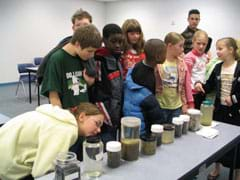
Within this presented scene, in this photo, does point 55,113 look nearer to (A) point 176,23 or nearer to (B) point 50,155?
(B) point 50,155

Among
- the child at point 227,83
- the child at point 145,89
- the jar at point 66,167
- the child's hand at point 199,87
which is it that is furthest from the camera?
the child's hand at point 199,87

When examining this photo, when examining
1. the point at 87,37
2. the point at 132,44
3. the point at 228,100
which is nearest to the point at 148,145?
the point at 87,37

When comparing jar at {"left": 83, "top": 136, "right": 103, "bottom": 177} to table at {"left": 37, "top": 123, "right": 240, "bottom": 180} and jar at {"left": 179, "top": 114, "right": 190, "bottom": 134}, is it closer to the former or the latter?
table at {"left": 37, "top": 123, "right": 240, "bottom": 180}

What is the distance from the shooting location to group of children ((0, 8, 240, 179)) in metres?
1.22

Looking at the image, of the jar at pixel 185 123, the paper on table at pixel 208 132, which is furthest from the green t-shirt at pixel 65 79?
the paper on table at pixel 208 132

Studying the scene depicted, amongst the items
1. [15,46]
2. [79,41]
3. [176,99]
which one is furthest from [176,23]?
[79,41]

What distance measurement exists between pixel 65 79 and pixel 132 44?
0.72 metres

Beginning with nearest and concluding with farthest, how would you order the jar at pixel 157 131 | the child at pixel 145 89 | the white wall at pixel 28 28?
the jar at pixel 157 131, the child at pixel 145 89, the white wall at pixel 28 28

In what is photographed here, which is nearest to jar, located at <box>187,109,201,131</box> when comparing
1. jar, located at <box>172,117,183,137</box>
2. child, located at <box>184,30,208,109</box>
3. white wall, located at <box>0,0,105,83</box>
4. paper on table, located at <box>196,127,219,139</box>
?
paper on table, located at <box>196,127,219,139</box>

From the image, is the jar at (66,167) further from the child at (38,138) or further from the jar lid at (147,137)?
the jar lid at (147,137)

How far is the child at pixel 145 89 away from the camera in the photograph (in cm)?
160

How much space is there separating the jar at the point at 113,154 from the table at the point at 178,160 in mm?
26

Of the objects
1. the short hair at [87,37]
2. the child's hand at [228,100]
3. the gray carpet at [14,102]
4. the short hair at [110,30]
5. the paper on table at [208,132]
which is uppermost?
the short hair at [110,30]

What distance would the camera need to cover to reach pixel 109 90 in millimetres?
1824
